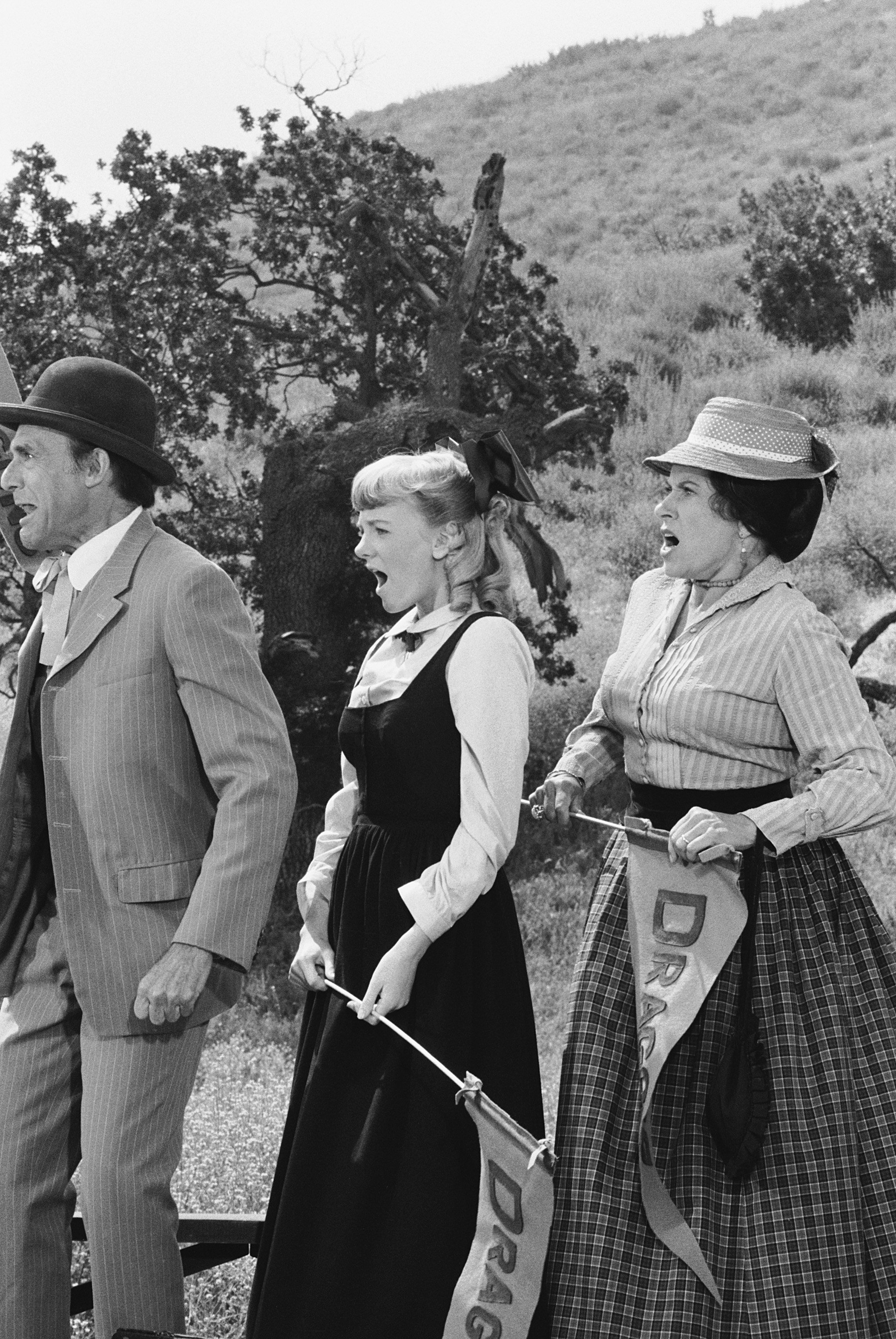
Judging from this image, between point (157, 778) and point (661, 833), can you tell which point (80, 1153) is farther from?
point (661, 833)

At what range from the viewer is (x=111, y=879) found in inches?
117

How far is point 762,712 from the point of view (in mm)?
3125

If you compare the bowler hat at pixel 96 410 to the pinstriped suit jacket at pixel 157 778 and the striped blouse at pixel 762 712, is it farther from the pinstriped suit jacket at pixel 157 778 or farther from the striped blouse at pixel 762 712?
the striped blouse at pixel 762 712

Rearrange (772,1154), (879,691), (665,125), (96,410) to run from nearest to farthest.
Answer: (772,1154) < (96,410) < (879,691) < (665,125)

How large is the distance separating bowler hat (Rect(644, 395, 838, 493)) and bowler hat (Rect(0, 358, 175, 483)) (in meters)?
1.07

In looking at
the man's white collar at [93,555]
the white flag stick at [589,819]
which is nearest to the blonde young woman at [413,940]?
the white flag stick at [589,819]

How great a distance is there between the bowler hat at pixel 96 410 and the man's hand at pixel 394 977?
1.05 meters

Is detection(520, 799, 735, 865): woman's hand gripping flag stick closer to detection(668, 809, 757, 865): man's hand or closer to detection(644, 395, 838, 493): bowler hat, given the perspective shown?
detection(668, 809, 757, 865): man's hand

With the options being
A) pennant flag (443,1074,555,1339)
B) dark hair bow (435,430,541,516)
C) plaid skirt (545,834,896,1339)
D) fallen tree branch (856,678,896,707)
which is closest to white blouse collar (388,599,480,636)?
dark hair bow (435,430,541,516)

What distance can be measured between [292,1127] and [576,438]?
773cm

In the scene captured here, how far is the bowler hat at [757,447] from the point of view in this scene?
3193 millimetres

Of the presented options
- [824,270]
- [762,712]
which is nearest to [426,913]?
[762,712]

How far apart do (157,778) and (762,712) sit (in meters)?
1.20

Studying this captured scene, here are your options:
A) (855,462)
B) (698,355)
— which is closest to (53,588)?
(855,462)
